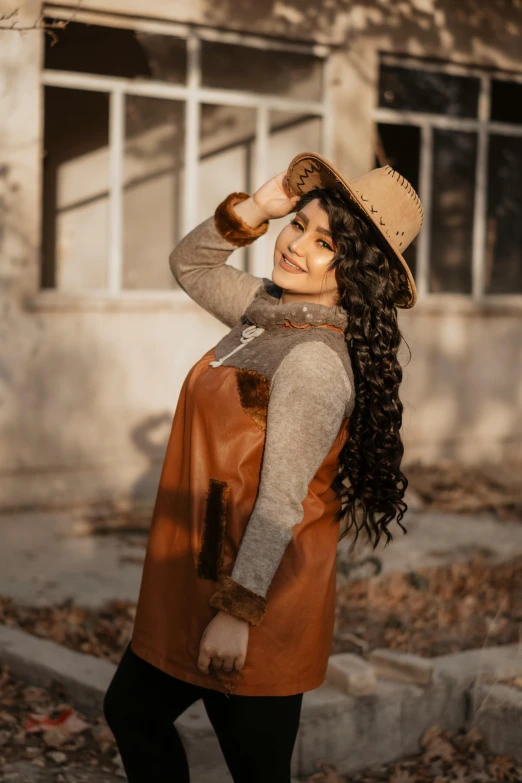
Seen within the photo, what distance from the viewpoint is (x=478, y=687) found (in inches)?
176

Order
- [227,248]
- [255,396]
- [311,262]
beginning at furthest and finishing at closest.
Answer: [227,248] → [311,262] → [255,396]

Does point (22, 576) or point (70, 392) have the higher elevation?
point (70, 392)

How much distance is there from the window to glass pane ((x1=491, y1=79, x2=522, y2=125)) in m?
2.05

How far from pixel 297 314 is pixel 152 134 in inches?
261

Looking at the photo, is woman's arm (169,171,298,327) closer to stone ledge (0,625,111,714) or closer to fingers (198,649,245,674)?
fingers (198,649,245,674)

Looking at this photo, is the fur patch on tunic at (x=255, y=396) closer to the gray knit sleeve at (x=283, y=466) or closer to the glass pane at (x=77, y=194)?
the gray knit sleeve at (x=283, y=466)

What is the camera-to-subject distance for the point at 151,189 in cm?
940

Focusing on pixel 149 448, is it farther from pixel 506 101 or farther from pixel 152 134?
pixel 506 101

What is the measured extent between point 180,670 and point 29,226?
581cm

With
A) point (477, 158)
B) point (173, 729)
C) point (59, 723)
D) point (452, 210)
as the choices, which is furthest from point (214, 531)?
point (477, 158)

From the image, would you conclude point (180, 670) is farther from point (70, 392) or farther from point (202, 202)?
point (202, 202)

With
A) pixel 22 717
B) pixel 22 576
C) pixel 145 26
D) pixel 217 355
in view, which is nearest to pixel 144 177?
pixel 145 26

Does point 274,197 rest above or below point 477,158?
below

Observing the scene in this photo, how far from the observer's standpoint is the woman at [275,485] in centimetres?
265
